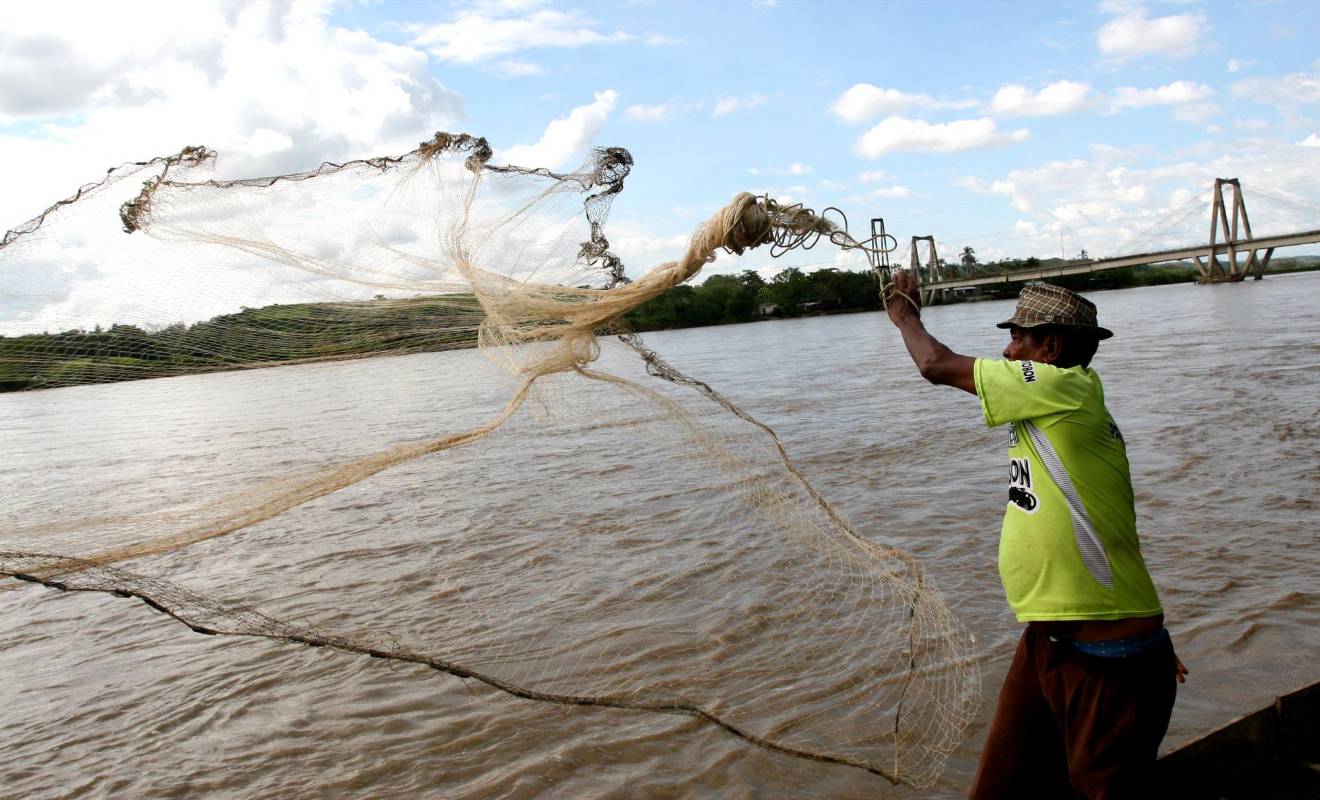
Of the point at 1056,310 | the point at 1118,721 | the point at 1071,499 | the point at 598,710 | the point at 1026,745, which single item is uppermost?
the point at 1056,310

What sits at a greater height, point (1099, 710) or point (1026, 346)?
point (1026, 346)

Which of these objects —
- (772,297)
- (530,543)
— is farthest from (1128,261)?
A: (530,543)

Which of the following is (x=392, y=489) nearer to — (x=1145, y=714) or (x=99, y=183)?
(x=99, y=183)

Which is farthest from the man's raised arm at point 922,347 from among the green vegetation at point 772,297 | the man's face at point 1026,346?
the green vegetation at point 772,297

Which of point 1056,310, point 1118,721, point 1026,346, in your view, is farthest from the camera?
point 1026,346

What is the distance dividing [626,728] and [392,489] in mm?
6953

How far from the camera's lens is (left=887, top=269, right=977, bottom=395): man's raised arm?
96.3 inches

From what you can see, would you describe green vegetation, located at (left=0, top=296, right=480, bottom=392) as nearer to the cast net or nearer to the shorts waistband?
the cast net

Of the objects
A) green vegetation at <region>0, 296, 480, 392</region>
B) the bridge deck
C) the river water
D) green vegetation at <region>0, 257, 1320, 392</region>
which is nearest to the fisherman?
the river water

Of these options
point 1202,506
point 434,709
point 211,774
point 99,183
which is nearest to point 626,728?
point 434,709

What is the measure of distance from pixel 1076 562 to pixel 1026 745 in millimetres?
603

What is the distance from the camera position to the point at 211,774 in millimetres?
4070

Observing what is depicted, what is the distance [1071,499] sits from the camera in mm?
Result: 2314

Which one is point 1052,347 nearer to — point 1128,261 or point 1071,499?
point 1071,499
